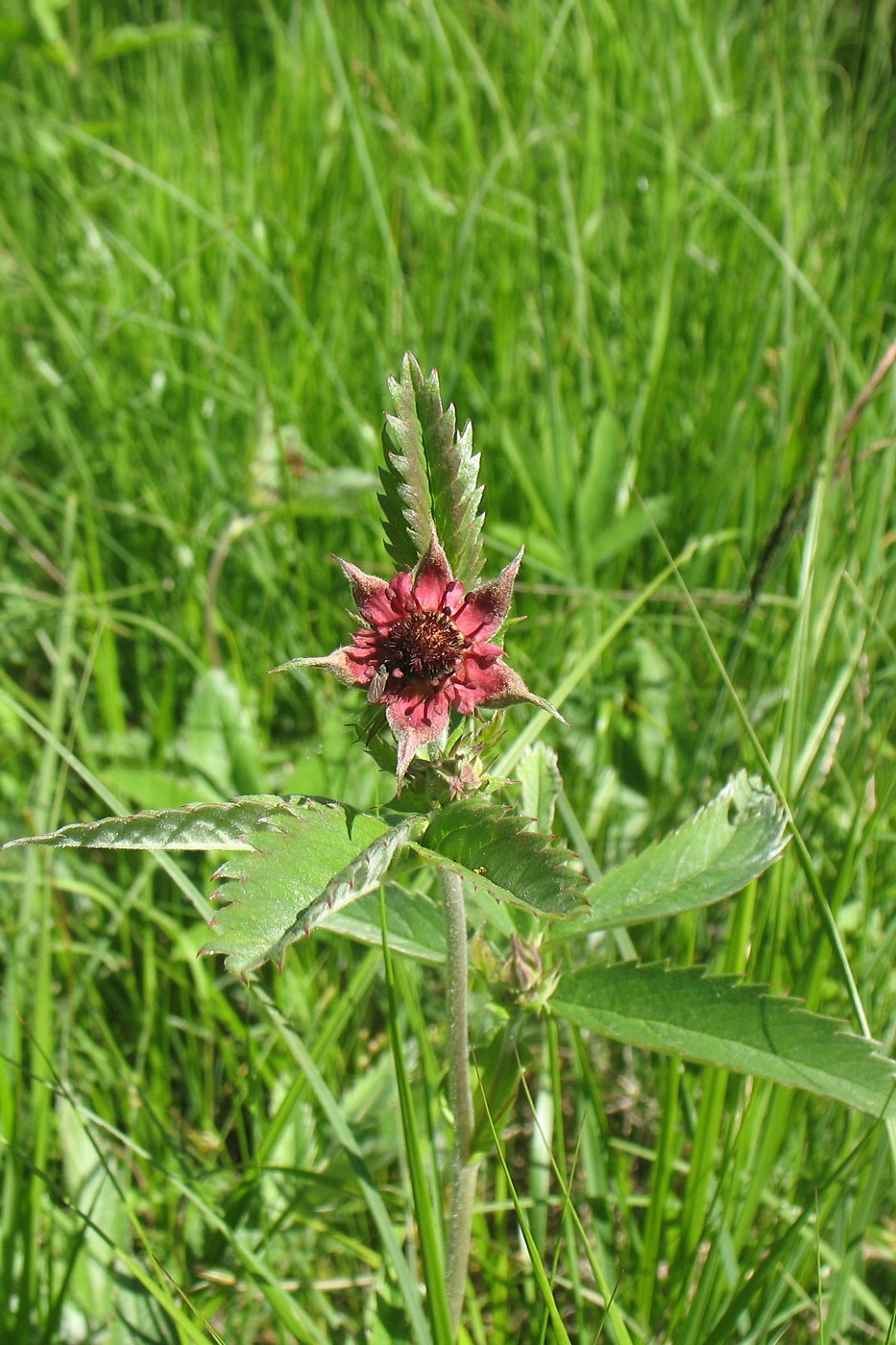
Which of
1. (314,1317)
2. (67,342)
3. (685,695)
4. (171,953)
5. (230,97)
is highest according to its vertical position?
(230,97)

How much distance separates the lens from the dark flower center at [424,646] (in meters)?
0.97

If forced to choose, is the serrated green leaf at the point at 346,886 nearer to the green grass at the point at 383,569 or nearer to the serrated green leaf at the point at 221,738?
the green grass at the point at 383,569

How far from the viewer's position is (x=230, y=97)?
12.9ft

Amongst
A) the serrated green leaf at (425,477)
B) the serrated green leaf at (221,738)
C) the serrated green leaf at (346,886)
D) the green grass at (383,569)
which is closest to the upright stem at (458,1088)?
the green grass at (383,569)

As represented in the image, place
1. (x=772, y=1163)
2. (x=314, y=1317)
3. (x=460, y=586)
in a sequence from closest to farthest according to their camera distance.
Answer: (x=460, y=586) → (x=772, y=1163) → (x=314, y=1317)

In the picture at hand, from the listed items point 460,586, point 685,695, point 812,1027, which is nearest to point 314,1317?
point 812,1027

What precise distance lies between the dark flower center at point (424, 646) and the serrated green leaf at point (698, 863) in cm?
35

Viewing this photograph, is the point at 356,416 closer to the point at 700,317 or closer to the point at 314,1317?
the point at 700,317

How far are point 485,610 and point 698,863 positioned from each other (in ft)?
1.46

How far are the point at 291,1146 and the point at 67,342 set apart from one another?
2.10 metres

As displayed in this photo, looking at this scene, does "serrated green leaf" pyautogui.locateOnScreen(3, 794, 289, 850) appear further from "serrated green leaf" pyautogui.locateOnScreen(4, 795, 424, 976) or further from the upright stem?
the upright stem

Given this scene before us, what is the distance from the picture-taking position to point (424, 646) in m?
0.96

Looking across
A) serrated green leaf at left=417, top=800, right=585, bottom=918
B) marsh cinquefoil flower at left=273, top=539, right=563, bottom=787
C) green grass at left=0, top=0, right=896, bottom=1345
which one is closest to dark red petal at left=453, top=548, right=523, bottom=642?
marsh cinquefoil flower at left=273, top=539, right=563, bottom=787

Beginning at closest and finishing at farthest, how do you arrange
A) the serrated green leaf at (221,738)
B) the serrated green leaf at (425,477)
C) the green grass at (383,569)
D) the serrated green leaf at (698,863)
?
the serrated green leaf at (425,477) < the serrated green leaf at (698,863) < the green grass at (383,569) < the serrated green leaf at (221,738)
